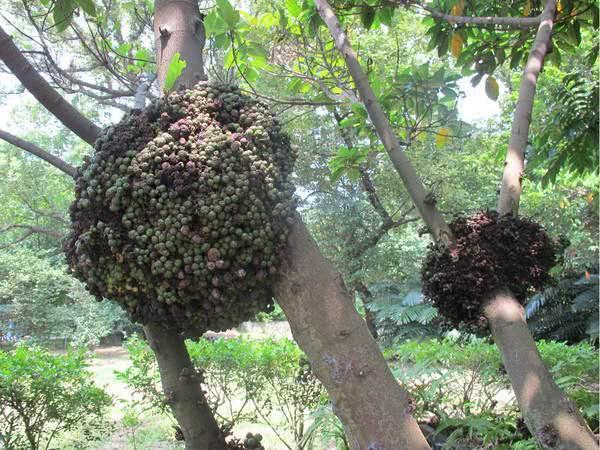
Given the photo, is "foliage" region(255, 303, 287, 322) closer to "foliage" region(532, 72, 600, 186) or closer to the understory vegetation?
the understory vegetation

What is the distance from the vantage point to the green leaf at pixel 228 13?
2.23m

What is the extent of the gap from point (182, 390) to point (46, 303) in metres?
15.4

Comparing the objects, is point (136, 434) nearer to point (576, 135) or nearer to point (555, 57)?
point (576, 135)

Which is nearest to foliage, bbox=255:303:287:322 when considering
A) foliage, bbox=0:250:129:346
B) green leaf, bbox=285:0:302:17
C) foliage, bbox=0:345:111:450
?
foliage, bbox=0:345:111:450

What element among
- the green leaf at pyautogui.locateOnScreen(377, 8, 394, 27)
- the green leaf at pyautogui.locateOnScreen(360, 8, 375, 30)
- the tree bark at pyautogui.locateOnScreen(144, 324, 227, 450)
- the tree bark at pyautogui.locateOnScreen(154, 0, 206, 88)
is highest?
the green leaf at pyautogui.locateOnScreen(377, 8, 394, 27)

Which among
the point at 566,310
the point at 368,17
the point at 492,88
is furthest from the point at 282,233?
the point at 566,310

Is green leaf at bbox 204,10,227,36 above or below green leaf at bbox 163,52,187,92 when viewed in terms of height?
above

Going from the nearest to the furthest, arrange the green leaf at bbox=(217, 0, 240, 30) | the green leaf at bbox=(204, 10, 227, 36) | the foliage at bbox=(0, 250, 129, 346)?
the green leaf at bbox=(217, 0, 240, 30) < the green leaf at bbox=(204, 10, 227, 36) < the foliage at bbox=(0, 250, 129, 346)

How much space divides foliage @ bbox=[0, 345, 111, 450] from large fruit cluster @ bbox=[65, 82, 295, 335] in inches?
124

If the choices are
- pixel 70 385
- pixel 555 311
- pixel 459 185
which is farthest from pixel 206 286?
pixel 459 185

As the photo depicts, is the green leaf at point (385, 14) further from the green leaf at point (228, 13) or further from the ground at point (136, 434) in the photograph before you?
the ground at point (136, 434)

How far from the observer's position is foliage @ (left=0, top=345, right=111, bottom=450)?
393 centimetres

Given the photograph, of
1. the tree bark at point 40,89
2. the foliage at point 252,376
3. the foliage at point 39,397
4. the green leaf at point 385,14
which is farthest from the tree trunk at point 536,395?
the foliage at point 39,397

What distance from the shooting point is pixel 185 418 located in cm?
165
